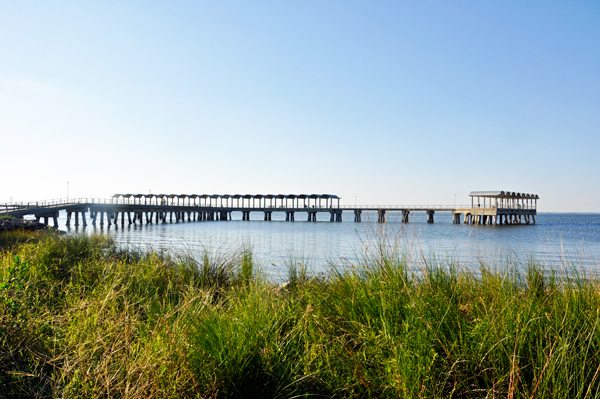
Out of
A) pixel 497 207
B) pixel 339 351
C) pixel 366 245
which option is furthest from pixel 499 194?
pixel 339 351

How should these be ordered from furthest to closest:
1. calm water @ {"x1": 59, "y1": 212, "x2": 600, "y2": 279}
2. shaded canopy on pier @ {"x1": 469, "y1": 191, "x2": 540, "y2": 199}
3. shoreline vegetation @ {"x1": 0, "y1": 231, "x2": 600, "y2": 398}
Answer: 1. shaded canopy on pier @ {"x1": 469, "y1": 191, "x2": 540, "y2": 199}
2. calm water @ {"x1": 59, "y1": 212, "x2": 600, "y2": 279}
3. shoreline vegetation @ {"x1": 0, "y1": 231, "x2": 600, "y2": 398}

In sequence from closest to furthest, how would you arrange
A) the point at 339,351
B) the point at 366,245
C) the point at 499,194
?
1. the point at 339,351
2. the point at 366,245
3. the point at 499,194

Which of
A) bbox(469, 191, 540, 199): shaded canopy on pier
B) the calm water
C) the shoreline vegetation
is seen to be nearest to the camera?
the shoreline vegetation

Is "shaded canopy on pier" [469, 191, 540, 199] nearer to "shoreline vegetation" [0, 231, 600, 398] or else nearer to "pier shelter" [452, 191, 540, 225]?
"pier shelter" [452, 191, 540, 225]

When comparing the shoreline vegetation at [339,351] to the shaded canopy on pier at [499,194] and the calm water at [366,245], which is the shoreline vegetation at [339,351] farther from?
the shaded canopy on pier at [499,194]

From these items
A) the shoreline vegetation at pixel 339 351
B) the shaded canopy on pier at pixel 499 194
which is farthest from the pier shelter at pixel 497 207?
the shoreline vegetation at pixel 339 351

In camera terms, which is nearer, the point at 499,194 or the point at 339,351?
the point at 339,351

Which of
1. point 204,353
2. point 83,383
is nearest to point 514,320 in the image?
point 204,353

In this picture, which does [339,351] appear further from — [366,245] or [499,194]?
[499,194]

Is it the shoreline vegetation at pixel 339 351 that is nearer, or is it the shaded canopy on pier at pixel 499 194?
the shoreline vegetation at pixel 339 351

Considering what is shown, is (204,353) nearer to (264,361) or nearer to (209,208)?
(264,361)

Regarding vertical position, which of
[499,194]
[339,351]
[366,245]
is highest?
[499,194]

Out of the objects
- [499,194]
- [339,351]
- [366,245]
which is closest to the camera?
[339,351]

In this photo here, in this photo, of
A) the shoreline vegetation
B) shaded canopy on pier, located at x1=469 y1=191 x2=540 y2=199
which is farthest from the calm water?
shaded canopy on pier, located at x1=469 y1=191 x2=540 y2=199
